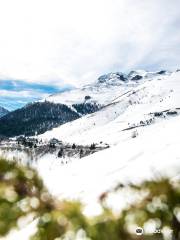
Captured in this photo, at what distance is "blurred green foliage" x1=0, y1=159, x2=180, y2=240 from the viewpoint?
91.0 inches

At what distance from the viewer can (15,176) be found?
253 centimetres

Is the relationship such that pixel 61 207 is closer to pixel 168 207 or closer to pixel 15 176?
pixel 15 176

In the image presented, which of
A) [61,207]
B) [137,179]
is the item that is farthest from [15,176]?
[137,179]

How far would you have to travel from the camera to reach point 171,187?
2439mm

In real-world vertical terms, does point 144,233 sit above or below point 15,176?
below

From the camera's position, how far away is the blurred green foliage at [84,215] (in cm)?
231

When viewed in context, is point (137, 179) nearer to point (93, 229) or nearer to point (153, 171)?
point (153, 171)

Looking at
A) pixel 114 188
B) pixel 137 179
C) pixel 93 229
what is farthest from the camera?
pixel 137 179

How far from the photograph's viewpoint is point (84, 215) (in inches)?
92.3

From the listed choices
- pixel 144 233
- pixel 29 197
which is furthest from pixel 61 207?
pixel 144 233

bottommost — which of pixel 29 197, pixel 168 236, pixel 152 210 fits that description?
pixel 168 236

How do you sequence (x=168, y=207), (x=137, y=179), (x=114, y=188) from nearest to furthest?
(x=168, y=207), (x=114, y=188), (x=137, y=179)

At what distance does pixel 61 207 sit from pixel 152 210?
52cm

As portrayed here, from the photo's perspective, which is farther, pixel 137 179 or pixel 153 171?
pixel 137 179
